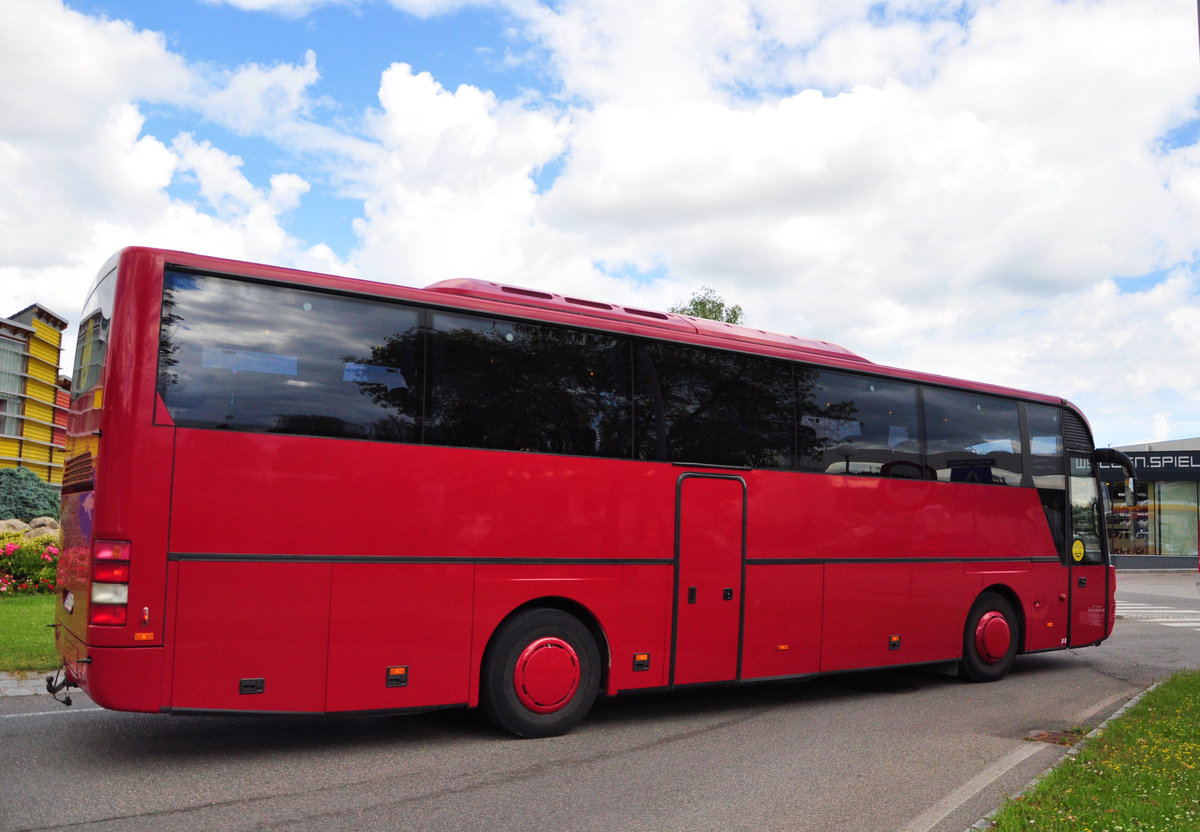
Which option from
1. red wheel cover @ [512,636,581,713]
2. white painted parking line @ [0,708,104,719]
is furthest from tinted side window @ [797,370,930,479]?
white painted parking line @ [0,708,104,719]

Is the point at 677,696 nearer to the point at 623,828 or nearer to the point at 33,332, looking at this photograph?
the point at 623,828

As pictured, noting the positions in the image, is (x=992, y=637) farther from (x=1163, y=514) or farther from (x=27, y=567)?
(x=1163, y=514)

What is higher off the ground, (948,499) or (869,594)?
(948,499)

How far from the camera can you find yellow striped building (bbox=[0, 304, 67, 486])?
23266 millimetres

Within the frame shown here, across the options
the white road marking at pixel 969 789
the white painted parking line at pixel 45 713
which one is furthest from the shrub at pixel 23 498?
the white road marking at pixel 969 789

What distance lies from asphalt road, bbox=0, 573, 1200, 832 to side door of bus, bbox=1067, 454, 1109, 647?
2.55 m

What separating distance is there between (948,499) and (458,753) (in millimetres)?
6306

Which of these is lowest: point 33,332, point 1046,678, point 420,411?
point 1046,678

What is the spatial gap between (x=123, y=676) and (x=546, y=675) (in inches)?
119

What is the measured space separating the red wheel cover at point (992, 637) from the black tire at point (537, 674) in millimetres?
5617

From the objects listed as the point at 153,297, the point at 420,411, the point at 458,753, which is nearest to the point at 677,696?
the point at 458,753

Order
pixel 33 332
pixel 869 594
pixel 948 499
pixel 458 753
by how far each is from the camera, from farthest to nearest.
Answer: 1. pixel 33 332
2. pixel 948 499
3. pixel 869 594
4. pixel 458 753

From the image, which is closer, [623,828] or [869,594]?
[623,828]

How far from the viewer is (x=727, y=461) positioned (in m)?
8.84
